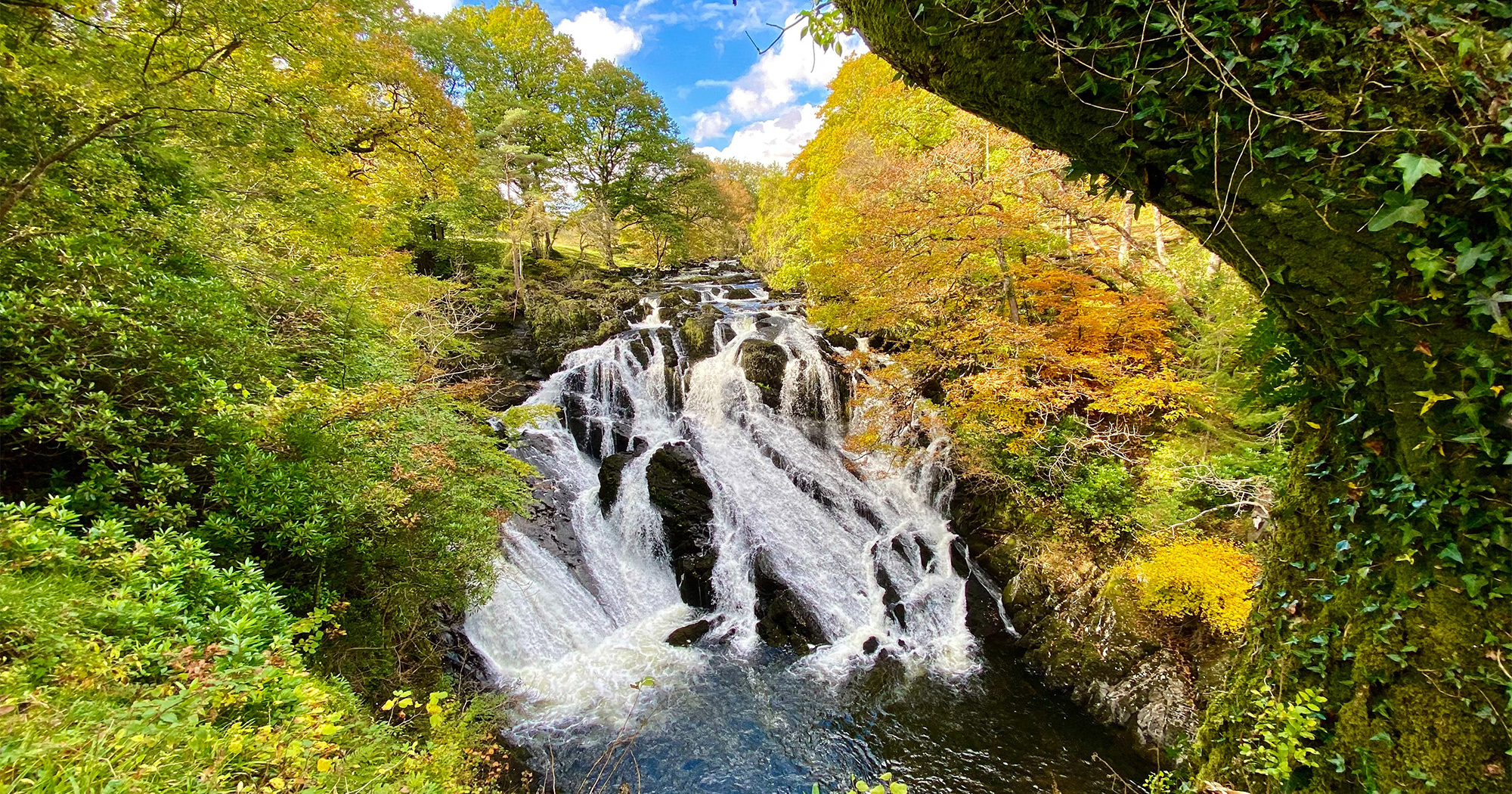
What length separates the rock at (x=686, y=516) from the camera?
366 inches

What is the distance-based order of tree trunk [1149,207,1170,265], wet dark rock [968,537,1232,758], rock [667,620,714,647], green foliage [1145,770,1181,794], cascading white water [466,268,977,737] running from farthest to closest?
tree trunk [1149,207,1170,265] → rock [667,620,714,647] → cascading white water [466,268,977,737] → wet dark rock [968,537,1232,758] → green foliage [1145,770,1181,794]

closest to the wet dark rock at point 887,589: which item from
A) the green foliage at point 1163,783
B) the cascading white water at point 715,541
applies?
the cascading white water at point 715,541

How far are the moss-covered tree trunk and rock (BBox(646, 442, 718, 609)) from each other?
26.2ft

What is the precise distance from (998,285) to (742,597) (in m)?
7.87

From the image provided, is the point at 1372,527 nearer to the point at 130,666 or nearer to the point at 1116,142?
the point at 1116,142

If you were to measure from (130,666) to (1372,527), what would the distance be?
222 inches

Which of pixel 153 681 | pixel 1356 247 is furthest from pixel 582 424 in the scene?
pixel 1356 247

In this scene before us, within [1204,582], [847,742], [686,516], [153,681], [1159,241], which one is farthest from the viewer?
[1159,241]

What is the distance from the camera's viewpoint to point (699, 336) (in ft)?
50.3

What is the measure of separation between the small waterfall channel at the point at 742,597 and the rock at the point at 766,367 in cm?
5

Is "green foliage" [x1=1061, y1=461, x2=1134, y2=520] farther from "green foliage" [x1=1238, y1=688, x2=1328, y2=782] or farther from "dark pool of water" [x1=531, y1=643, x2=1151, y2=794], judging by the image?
"green foliage" [x1=1238, y1=688, x2=1328, y2=782]

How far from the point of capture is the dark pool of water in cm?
583

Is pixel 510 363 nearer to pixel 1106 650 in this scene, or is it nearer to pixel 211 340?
pixel 211 340

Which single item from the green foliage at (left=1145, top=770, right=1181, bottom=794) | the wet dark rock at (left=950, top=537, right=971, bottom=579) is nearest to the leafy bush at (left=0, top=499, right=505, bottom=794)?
the green foliage at (left=1145, top=770, right=1181, bottom=794)
